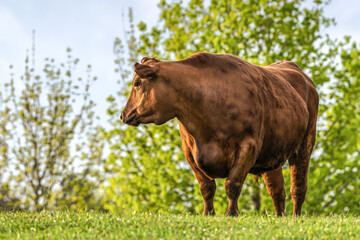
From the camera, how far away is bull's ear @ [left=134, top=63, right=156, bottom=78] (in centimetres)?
570

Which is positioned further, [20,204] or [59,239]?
[20,204]

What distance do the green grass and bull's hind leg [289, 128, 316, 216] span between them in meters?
1.88

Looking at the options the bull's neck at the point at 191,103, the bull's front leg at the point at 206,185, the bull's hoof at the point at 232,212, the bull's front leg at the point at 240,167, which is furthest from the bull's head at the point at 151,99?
the bull's hoof at the point at 232,212

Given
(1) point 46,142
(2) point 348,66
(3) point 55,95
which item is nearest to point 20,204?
(1) point 46,142

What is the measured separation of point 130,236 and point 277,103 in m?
3.15

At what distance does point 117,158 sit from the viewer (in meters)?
12.3

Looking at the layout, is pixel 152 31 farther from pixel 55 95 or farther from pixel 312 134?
pixel 312 134

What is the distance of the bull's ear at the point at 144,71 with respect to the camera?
18.7 ft

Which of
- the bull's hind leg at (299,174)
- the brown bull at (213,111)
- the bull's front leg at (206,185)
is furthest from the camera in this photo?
the bull's hind leg at (299,174)

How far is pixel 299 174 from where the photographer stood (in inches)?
299

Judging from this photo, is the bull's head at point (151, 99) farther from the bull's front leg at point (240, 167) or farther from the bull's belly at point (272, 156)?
the bull's belly at point (272, 156)

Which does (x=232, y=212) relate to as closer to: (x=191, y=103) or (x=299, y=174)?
(x=191, y=103)

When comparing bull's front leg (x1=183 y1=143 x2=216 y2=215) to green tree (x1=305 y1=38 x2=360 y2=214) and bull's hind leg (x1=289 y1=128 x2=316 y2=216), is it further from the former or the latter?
green tree (x1=305 y1=38 x2=360 y2=214)

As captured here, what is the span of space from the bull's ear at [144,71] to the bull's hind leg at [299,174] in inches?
125
